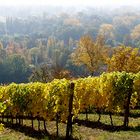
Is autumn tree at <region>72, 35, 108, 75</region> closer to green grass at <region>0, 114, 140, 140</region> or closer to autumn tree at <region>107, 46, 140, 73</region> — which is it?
autumn tree at <region>107, 46, 140, 73</region>

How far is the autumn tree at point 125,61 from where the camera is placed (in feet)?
257

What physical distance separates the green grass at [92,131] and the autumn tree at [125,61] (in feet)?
76.3

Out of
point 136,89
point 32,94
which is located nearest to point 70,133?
point 32,94

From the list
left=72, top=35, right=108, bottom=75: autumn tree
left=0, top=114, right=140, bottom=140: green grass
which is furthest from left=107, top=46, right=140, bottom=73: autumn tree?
left=0, top=114, right=140, bottom=140: green grass

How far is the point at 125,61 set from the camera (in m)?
79.2

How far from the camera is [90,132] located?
47531mm

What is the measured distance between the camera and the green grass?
147 feet

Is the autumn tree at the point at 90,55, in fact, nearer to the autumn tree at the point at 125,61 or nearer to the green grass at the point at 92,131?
the autumn tree at the point at 125,61

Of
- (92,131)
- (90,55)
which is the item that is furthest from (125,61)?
(92,131)

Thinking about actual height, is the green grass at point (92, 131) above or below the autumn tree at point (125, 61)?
below

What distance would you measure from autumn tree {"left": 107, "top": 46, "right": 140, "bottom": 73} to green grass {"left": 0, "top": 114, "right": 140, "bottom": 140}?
2326 cm

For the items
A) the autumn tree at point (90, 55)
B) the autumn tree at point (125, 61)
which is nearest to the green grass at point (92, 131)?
the autumn tree at point (125, 61)

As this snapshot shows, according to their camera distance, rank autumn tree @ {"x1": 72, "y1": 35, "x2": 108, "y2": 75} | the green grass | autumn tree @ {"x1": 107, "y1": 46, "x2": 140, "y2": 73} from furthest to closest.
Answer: autumn tree @ {"x1": 72, "y1": 35, "x2": 108, "y2": 75}, autumn tree @ {"x1": 107, "y1": 46, "x2": 140, "y2": 73}, the green grass

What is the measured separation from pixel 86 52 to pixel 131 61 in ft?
49.9
